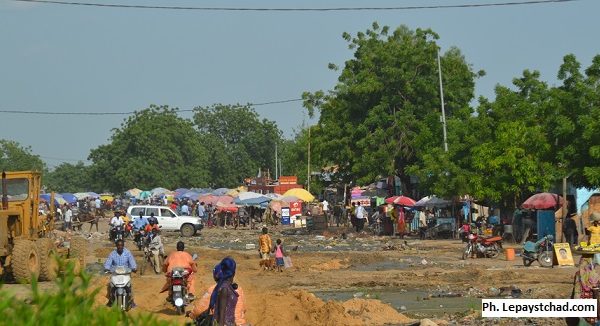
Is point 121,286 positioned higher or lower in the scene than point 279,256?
lower

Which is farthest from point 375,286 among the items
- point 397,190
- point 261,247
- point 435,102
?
point 397,190

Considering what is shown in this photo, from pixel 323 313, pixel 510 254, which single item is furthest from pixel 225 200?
pixel 323 313

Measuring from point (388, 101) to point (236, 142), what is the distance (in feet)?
320

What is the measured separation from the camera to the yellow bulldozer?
80.0 ft

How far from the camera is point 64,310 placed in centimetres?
604

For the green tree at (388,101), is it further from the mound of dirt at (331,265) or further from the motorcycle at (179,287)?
the motorcycle at (179,287)

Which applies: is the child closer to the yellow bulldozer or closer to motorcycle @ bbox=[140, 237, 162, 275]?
motorcycle @ bbox=[140, 237, 162, 275]

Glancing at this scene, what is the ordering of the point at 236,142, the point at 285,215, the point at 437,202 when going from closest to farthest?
1. the point at 437,202
2. the point at 285,215
3. the point at 236,142

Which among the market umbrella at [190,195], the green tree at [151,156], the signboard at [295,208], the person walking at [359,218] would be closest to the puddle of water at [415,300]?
the person walking at [359,218]

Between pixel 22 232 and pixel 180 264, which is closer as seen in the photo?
pixel 180 264

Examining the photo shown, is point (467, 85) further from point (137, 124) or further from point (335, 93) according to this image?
point (137, 124)

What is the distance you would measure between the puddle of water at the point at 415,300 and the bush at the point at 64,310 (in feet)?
44.0

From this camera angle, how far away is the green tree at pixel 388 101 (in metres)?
55.5

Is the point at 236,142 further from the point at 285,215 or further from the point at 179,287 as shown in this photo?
the point at 179,287
